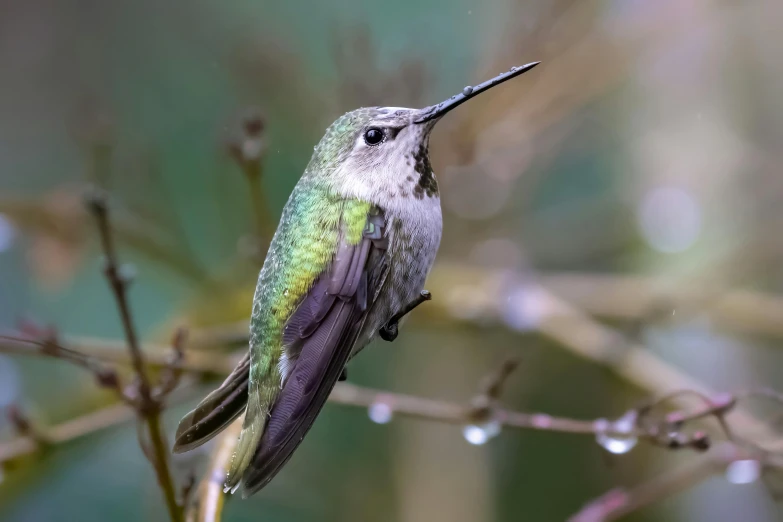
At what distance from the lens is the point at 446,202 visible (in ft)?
5.98

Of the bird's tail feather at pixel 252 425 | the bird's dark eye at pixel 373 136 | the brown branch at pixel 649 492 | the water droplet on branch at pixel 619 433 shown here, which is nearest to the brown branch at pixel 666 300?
the brown branch at pixel 649 492

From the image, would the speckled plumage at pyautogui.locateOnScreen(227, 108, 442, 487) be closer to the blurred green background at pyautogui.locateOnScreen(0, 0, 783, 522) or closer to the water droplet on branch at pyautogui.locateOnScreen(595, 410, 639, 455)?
the water droplet on branch at pyautogui.locateOnScreen(595, 410, 639, 455)

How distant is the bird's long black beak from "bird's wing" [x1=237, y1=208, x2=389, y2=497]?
5.4 inches

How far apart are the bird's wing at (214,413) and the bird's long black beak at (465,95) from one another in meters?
0.39

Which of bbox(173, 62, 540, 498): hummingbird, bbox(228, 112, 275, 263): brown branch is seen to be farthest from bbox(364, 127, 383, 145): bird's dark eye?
bbox(228, 112, 275, 263): brown branch

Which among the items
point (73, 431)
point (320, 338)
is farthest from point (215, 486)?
point (73, 431)

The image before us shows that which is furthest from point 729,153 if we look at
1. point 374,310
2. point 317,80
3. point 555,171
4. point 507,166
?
point 374,310

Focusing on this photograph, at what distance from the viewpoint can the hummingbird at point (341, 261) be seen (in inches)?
33.5

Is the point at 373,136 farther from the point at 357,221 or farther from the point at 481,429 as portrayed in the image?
the point at 481,429

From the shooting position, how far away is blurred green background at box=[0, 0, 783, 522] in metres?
2.10

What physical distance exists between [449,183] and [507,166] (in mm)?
455

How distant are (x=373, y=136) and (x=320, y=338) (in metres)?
0.29

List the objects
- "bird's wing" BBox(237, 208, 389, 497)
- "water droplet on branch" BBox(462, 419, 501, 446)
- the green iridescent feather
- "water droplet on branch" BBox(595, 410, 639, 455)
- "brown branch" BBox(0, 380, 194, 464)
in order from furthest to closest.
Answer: "brown branch" BBox(0, 380, 194, 464) < "water droplet on branch" BBox(462, 419, 501, 446) < "water droplet on branch" BBox(595, 410, 639, 455) < the green iridescent feather < "bird's wing" BBox(237, 208, 389, 497)

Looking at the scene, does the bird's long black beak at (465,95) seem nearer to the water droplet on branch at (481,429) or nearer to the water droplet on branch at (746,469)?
the water droplet on branch at (481,429)
